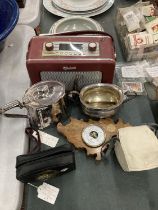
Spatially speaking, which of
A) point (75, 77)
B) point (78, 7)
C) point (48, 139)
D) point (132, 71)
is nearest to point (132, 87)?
point (132, 71)

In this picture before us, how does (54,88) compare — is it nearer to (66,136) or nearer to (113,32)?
(66,136)

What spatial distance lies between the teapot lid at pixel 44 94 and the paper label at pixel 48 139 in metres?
0.10

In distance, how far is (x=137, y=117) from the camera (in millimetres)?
725

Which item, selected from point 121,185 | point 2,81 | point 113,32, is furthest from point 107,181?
point 113,32

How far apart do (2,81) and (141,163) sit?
489 millimetres

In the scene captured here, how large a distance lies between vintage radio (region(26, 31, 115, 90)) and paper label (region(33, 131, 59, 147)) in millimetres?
148

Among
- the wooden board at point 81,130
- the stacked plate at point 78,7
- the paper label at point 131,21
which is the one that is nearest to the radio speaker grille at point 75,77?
the wooden board at point 81,130

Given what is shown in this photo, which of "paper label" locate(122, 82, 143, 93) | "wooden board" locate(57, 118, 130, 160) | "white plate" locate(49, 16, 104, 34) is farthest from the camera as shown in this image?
"white plate" locate(49, 16, 104, 34)

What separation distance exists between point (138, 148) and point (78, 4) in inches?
26.1

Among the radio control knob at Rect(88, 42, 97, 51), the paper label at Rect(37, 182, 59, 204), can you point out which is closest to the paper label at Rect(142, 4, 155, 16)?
the radio control knob at Rect(88, 42, 97, 51)

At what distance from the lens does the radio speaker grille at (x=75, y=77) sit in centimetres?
68

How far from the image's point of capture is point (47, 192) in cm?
60

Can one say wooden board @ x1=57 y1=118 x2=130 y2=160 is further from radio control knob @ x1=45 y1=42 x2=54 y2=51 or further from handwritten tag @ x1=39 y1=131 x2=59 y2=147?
radio control knob @ x1=45 y1=42 x2=54 y2=51

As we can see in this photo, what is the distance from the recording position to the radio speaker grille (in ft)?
2.24
